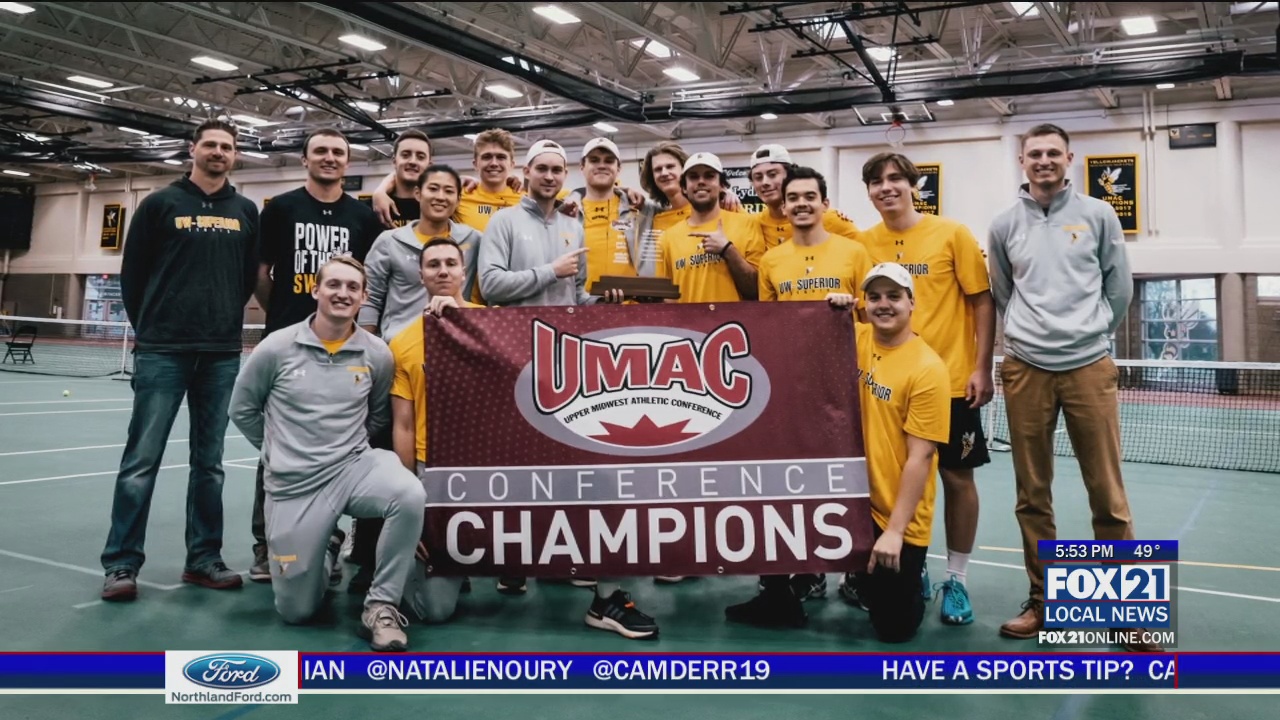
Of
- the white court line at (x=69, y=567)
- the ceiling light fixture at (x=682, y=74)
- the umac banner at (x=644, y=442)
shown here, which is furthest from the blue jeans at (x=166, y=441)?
the ceiling light fixture at (x=682, y=74)

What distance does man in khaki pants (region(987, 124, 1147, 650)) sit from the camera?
3395mm

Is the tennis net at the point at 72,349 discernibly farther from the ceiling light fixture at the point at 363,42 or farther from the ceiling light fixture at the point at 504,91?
the ceiling light fixture at the point at 504,91

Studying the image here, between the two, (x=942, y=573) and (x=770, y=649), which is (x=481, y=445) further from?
(x=942, y=573)

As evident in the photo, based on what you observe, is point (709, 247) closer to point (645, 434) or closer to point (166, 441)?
point (645, 434)

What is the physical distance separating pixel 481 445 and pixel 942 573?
2.80m

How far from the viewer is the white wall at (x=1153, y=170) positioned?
17375 millimetres

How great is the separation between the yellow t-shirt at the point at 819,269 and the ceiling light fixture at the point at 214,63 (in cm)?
1888

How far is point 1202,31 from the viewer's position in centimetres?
1388

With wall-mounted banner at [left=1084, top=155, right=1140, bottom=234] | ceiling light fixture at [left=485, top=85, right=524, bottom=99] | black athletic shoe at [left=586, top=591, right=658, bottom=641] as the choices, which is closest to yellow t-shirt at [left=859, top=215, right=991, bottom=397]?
black athletic shoe at [left=586, top=591, right=658, bottom=641]

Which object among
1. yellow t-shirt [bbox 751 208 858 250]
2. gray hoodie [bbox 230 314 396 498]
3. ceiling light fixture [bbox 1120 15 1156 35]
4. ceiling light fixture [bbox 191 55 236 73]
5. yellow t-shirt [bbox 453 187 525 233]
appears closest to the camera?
gray hoodie [bbox 230 314 396 498]

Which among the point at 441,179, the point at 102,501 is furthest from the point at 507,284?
the point at 102,501

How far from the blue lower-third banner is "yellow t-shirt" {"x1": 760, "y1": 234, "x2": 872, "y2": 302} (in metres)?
1.71

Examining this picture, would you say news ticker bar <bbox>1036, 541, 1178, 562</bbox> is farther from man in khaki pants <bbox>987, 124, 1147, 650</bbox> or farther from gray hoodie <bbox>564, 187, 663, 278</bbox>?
gray hoodie <bbox>564, 187, 663, 278</bbox>

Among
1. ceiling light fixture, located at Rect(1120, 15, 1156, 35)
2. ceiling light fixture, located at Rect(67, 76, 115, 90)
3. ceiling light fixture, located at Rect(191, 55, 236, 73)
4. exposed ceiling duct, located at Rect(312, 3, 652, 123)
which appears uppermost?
ceiling light fixture, located at Rect(67, 76, 115, 90)
